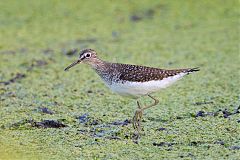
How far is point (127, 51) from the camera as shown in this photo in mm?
9039

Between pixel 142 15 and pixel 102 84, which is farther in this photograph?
pixel 142 15

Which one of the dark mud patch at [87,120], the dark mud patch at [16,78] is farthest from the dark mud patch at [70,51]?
the dark mud patch at [87,120]

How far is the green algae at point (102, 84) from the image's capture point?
17.8 feet

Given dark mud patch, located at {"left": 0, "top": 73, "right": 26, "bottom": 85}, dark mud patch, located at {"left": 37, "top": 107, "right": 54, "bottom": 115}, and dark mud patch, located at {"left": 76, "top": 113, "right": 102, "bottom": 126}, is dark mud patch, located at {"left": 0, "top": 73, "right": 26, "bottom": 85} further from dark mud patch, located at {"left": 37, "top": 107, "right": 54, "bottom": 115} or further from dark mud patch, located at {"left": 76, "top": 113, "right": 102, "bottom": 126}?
dark mud patch, located at {"left": 76, "top": 113, "right": 102, "bottom": 126}

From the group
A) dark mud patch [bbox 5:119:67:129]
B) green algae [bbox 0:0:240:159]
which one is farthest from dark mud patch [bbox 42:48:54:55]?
dark mud patch [bbox 5:119:67:129]

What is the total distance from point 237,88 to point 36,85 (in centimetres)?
237

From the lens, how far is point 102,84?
7.68 meters

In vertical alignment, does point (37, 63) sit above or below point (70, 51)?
below

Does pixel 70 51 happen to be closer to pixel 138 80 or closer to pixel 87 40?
pixel 87 40

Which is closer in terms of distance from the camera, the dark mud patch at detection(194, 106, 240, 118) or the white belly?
the white belly

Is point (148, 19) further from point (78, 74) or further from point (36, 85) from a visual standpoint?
point (36, 85)

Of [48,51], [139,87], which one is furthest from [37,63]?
[139,87]

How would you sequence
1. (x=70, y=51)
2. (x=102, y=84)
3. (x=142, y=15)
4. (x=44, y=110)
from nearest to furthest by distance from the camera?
(x=44, y=110), (x=102, y=84), (x=70, y=51), (x=142, y=15)

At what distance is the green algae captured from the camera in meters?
5.42
